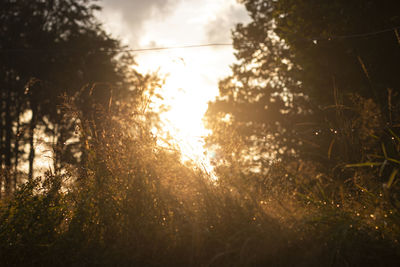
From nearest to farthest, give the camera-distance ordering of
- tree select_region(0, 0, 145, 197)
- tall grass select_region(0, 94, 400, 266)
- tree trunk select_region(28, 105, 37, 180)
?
1. tall grass select_region(0, 94, 400, 266)
2. tree trunk select_region(28, 105, 37, 180)
3. tree select_region(0, 0, 145, 197)

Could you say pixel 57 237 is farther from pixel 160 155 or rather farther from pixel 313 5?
pixel 313 5

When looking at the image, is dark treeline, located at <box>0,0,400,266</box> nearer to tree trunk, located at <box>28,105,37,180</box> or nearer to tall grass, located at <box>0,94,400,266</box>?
tall grass, located at <box>0,94,400,266</box>

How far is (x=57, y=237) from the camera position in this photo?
2.85m

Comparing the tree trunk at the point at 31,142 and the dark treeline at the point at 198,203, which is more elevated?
the tree trunk at the point at 31,142

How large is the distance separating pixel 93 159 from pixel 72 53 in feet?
47.8

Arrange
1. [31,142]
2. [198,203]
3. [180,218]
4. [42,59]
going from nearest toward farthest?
1. [180,218]
2. [198,203]
3. [31,142]
4. [42,59]

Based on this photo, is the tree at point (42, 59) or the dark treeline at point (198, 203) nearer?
the dark treeline at point (198, 203)

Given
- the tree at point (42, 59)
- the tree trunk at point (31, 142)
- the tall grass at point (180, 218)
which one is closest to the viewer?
the tall grass at point (180, 218)

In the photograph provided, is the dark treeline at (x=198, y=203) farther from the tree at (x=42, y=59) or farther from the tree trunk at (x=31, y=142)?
the tree at (x=42, y=59)

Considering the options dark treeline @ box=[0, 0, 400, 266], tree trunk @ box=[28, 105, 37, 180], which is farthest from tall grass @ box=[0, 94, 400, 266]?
tree trunk @ box=[28, 105, 37, 180]

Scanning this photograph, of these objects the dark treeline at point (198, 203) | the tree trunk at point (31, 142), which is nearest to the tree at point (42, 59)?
the tree trunk at point (31, 142)

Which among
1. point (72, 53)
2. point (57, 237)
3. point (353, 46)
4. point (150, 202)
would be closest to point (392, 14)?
point (353, 46)

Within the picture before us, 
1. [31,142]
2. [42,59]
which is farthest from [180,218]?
[42,59]

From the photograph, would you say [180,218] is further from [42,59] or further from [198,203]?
[42,59]
